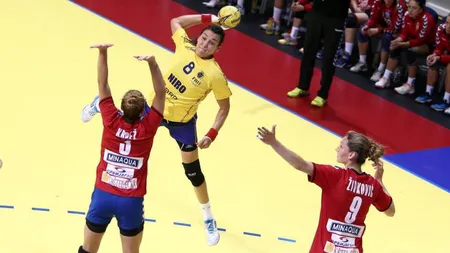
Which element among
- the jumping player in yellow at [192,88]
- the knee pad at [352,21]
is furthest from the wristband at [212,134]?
the knee pad at [352,21]

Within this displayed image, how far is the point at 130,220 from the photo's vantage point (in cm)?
608

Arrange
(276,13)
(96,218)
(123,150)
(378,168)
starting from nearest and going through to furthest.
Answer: (378,168)
(123,150)
(96,218)
(276,13)

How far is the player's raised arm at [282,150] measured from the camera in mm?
5348

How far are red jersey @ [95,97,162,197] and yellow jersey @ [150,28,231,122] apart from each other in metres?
1.29

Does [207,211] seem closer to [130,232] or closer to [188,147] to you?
[188,147]

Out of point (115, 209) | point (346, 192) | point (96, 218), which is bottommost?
point (96, 218)

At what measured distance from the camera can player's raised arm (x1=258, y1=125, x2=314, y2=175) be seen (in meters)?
5.35

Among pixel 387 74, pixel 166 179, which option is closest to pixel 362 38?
pixel 387 74

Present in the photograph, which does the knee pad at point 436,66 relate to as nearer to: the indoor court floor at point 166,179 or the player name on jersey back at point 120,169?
the indoor court floor at point 166,179

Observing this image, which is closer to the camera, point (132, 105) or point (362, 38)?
point (132, 105)

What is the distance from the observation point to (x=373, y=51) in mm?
12812

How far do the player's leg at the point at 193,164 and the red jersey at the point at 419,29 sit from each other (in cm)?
533

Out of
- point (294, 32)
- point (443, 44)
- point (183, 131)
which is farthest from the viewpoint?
point (294, 32)

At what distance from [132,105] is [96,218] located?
95 centimetres
